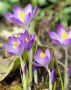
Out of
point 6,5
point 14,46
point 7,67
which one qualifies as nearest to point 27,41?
point 14,46

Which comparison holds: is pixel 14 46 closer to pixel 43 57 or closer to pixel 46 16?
pixel 43 57

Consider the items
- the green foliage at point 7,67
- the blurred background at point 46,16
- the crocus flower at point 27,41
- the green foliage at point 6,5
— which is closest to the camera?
the crocus flower at point 27,41

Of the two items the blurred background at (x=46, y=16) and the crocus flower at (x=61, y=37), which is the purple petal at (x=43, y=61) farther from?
the blurred background at (x=46, y=16)

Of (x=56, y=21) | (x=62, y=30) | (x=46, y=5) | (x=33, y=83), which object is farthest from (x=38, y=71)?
(x=46, y=5)

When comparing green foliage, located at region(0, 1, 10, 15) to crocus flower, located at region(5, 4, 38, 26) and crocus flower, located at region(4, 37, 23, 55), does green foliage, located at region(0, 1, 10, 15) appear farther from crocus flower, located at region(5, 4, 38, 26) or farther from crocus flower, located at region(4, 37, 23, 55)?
crocus flower, located at region(4, 37, 23, 55)

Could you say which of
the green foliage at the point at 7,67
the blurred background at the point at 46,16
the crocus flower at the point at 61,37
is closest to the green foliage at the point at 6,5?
the blurred background at the point at 46,16

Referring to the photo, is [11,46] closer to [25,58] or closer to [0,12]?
[25,58]
